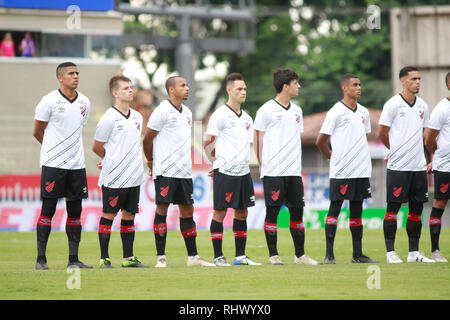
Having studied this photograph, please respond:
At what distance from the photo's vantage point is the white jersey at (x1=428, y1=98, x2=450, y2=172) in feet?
40.3

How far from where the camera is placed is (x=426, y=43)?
29.9m

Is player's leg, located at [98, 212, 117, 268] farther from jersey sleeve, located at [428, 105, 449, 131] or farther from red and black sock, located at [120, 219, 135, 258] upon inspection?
jersey sleeve, located at [428, 105, 449, 131]

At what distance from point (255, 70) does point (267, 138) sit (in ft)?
121

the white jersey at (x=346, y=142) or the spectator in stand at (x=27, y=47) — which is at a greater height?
the spectator in stand at (x=27, y=47)

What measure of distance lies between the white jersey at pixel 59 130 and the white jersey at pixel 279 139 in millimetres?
2364

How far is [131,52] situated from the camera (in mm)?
46750

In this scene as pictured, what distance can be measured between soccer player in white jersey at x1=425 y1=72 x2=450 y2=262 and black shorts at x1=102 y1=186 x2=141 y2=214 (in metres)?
4.01

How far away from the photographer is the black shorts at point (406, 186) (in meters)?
12.0

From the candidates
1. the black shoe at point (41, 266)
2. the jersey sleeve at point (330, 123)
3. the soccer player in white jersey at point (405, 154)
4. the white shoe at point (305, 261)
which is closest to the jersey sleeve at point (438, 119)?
the soccer player in white jersey at point (405, 154)

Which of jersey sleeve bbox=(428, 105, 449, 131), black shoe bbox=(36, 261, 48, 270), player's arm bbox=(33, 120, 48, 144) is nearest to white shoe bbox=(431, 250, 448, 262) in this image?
jersey sleeve bbox=(428, 105, 449, 131)

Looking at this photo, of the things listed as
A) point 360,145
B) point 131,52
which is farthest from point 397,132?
point 131,52

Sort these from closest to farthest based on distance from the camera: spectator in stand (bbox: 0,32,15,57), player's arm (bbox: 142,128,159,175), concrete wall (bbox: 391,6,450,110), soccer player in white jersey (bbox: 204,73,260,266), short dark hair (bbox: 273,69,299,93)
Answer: player's arm (bbox: 142,128,159,175) → soccer player in white jersey (bbox: 204,73,260,266) → short dark hair (bbox: 273,69,299,93) → concrete wall (bbox: 391,6,450,110) → spectator in stand (bbox: 0,32,15,57)

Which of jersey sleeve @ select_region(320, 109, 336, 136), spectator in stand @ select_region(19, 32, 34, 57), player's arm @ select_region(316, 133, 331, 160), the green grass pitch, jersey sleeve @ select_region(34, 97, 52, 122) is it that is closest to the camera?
the green grass pitch

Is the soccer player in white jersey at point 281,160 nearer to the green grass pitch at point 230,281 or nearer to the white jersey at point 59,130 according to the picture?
the green grass pitch at point 230,281
